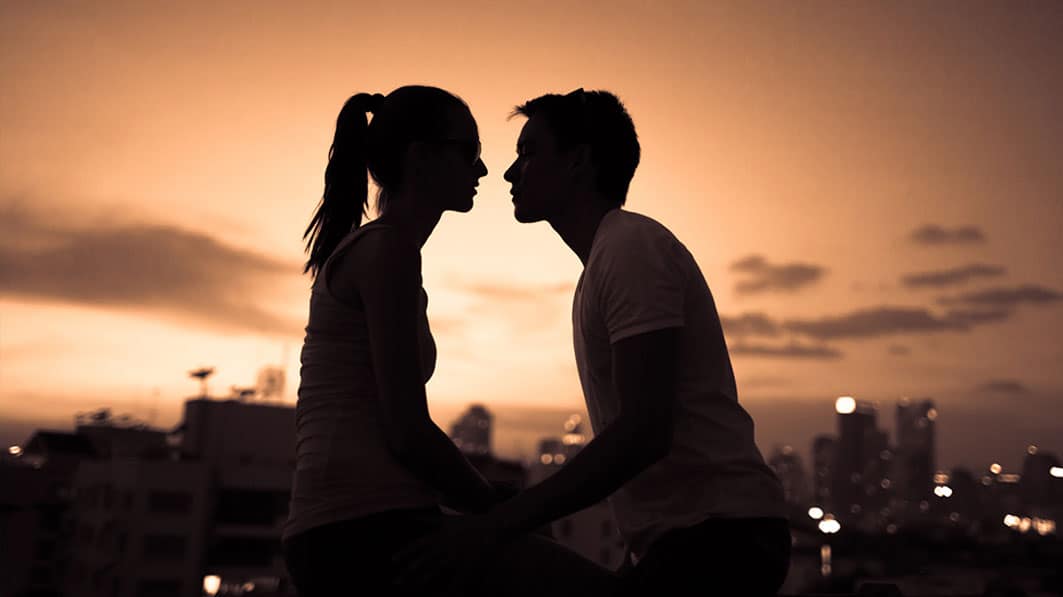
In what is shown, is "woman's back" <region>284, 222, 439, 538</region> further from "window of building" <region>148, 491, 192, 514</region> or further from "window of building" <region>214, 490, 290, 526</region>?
"window of building" <region>214, 490, 290, 526</region>

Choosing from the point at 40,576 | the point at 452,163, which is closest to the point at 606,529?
the point at 40,576

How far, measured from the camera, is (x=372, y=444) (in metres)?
2.73

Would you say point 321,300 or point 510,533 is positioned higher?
point 321,300

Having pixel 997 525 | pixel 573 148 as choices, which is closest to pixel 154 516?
pixel 573 148

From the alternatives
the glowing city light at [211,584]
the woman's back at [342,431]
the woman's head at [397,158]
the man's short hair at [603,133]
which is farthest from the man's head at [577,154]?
the glowing city light at [211,584]

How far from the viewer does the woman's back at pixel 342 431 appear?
271 centimetres

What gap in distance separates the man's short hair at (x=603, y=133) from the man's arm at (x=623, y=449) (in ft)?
2.63

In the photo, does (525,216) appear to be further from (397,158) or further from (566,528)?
(566,528)

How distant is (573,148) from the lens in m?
3.33

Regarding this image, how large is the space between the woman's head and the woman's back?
12.4 inches

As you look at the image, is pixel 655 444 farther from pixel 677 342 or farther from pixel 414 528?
pixel 414 528

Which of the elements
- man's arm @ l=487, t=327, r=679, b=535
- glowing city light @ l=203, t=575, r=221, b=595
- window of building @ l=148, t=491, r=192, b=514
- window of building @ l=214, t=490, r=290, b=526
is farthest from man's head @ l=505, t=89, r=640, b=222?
window of building @ l=214, t=490, r=290, b=526

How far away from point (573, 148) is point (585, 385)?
810 millimetres

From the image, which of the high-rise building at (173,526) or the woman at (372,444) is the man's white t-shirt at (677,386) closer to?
the woman at (372,444)
